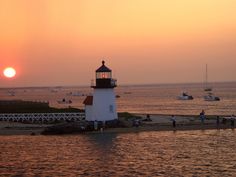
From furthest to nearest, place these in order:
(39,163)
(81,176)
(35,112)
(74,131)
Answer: (35,112), (74,131), (39,163), (81,176)

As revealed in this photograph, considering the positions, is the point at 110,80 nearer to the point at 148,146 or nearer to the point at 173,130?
the point at 173,130

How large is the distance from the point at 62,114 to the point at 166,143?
16966 mm

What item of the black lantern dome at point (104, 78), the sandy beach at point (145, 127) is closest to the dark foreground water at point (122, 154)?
the sandy beach at point (145, 127)

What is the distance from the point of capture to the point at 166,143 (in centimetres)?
3706

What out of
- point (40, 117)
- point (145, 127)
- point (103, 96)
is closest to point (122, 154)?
point (103, 96)

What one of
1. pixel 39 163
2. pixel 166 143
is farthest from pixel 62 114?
pixel 39 163

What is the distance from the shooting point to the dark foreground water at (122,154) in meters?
26.4

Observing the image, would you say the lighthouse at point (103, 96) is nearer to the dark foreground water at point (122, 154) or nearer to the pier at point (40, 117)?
the dark foreground water at point (122, 154)

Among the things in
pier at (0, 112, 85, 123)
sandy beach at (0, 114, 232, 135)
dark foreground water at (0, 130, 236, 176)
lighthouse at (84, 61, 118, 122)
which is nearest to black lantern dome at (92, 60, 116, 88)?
lighthouse at (84, 61, 118, 122)

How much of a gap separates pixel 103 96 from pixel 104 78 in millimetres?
1593

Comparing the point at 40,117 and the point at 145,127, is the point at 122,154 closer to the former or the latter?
the point at 145,127

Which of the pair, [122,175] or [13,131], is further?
[13,131]

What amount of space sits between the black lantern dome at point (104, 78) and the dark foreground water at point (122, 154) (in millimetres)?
4736

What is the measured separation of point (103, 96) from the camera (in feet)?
148
